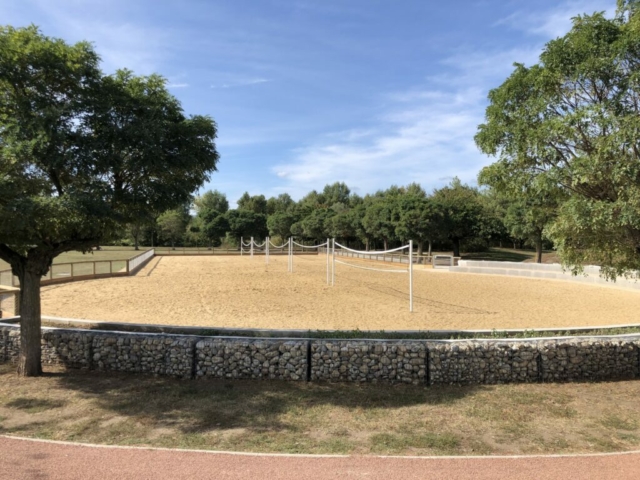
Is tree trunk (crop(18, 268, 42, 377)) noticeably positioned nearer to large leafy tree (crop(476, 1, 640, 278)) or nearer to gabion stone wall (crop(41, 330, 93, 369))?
gabion stone wall (crop(41, 330, 93, 369))

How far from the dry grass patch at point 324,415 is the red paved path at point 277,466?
0.25 meters

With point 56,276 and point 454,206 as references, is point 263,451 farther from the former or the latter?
point 454,206

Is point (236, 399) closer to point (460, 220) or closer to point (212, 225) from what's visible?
point (460, 220)

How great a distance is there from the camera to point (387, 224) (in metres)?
46.2

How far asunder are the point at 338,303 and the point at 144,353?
8.31m

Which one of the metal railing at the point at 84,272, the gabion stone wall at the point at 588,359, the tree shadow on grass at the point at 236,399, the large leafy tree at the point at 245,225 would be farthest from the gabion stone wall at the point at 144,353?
the large leafy tree at the point at 245,225

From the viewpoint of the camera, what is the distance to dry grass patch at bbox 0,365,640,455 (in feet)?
16.1

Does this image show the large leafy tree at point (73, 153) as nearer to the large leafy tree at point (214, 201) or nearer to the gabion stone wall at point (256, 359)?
the gabion stone wall at point (256, 359)

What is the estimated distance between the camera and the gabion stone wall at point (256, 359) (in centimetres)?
707

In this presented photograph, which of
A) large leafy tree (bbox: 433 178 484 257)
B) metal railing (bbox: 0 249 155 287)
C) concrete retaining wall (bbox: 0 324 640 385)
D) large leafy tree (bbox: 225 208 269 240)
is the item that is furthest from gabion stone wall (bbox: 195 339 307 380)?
large leafy tree (bbox: 225 208 269 240)

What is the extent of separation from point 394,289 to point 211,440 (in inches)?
599

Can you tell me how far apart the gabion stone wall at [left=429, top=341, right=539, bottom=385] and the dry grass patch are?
0.70 feet

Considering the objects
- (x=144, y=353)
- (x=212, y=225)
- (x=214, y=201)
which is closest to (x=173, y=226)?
(x=212, y=225)

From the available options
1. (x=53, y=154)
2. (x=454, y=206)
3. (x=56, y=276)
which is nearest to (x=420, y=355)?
(x=53, y=154)
